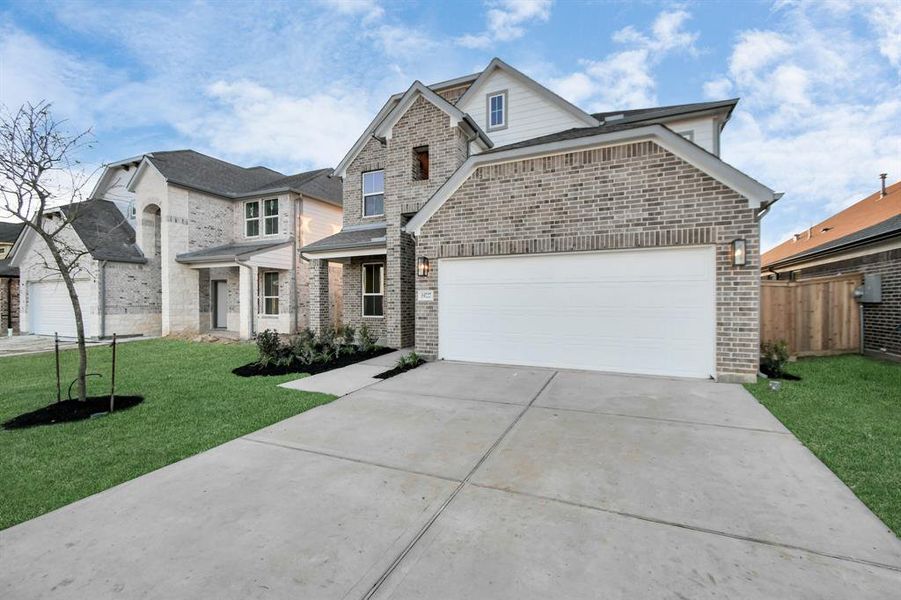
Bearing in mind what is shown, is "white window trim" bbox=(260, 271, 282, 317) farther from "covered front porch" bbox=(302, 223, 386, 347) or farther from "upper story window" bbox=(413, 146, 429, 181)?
"upper story window" bbox=(413, 146, 429, 181)

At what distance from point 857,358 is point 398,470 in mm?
10521

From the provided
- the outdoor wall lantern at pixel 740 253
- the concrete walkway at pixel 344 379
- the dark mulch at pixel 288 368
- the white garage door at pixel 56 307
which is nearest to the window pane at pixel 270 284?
the white garage door at pixel 56 307

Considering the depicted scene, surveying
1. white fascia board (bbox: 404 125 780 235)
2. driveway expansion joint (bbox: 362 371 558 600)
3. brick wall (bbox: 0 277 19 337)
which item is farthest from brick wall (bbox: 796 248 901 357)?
brick wall (bbox: 0 277 19 337)

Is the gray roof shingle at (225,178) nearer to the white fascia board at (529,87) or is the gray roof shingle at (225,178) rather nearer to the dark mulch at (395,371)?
the white fascia board at (529,87)

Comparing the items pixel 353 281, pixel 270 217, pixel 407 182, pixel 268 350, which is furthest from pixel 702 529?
pixel 270 217

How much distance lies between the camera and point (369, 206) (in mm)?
13352

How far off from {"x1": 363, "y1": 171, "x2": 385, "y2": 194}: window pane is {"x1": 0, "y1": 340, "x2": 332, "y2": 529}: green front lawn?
7188mm

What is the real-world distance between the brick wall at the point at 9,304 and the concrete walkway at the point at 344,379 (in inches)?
757

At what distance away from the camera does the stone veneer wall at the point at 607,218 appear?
21.0 ft

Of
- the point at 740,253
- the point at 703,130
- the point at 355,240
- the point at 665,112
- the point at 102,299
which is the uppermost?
the point at 665,112

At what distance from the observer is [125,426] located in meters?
4.64

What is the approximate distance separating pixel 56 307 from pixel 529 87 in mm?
20447

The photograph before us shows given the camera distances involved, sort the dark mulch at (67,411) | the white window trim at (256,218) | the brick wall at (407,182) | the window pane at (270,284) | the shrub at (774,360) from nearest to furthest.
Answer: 1. the dark mulch at (67,411)
2. the shrub at (774,360)
3. the brick wall at (407,182)
4. the window pane at (270,284)
5. the white window trim at (256,218)

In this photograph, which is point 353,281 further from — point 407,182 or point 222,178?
point 222,178
